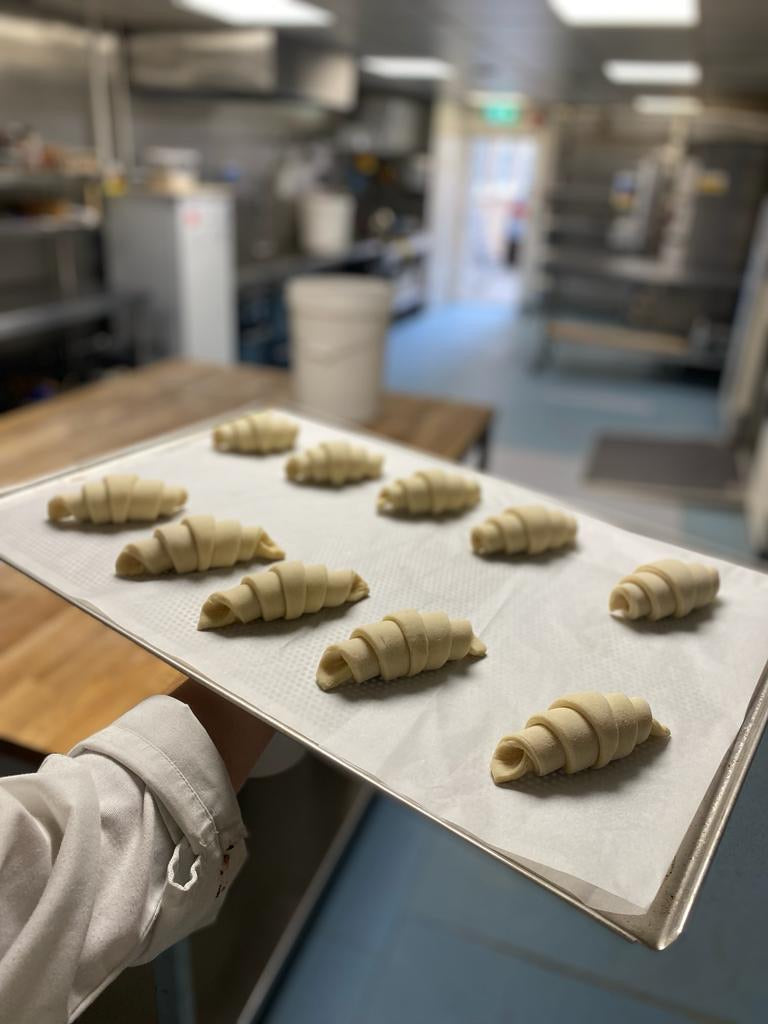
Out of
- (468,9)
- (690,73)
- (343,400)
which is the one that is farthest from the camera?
(690,73)

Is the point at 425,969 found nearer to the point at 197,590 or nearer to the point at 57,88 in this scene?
the point at 197,590

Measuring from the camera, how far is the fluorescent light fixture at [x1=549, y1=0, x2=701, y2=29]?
3193 millimetres

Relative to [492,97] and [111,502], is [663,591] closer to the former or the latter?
[111,502]

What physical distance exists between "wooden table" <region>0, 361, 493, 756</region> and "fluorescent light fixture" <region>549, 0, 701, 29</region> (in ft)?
7.61

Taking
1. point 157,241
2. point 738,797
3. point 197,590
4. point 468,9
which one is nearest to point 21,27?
point 157,241

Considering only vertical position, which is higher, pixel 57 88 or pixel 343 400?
pixel 57 88

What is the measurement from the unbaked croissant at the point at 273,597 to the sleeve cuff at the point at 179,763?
0.45 feet

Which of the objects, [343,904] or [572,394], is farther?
[572,394]

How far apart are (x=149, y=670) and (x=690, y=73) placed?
591 cm

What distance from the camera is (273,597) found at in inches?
31.8

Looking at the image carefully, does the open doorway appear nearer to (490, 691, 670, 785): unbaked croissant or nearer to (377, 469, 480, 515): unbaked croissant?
(377, 469, 480, 515): unbaked croissant

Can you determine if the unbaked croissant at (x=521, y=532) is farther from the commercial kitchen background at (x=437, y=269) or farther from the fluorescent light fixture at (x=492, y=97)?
the fluorescent light fixture at (x=492, y=97)

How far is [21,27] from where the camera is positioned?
3.39 meters

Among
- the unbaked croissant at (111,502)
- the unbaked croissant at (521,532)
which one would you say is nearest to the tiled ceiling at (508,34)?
the unbaked croissant at (521,532)
